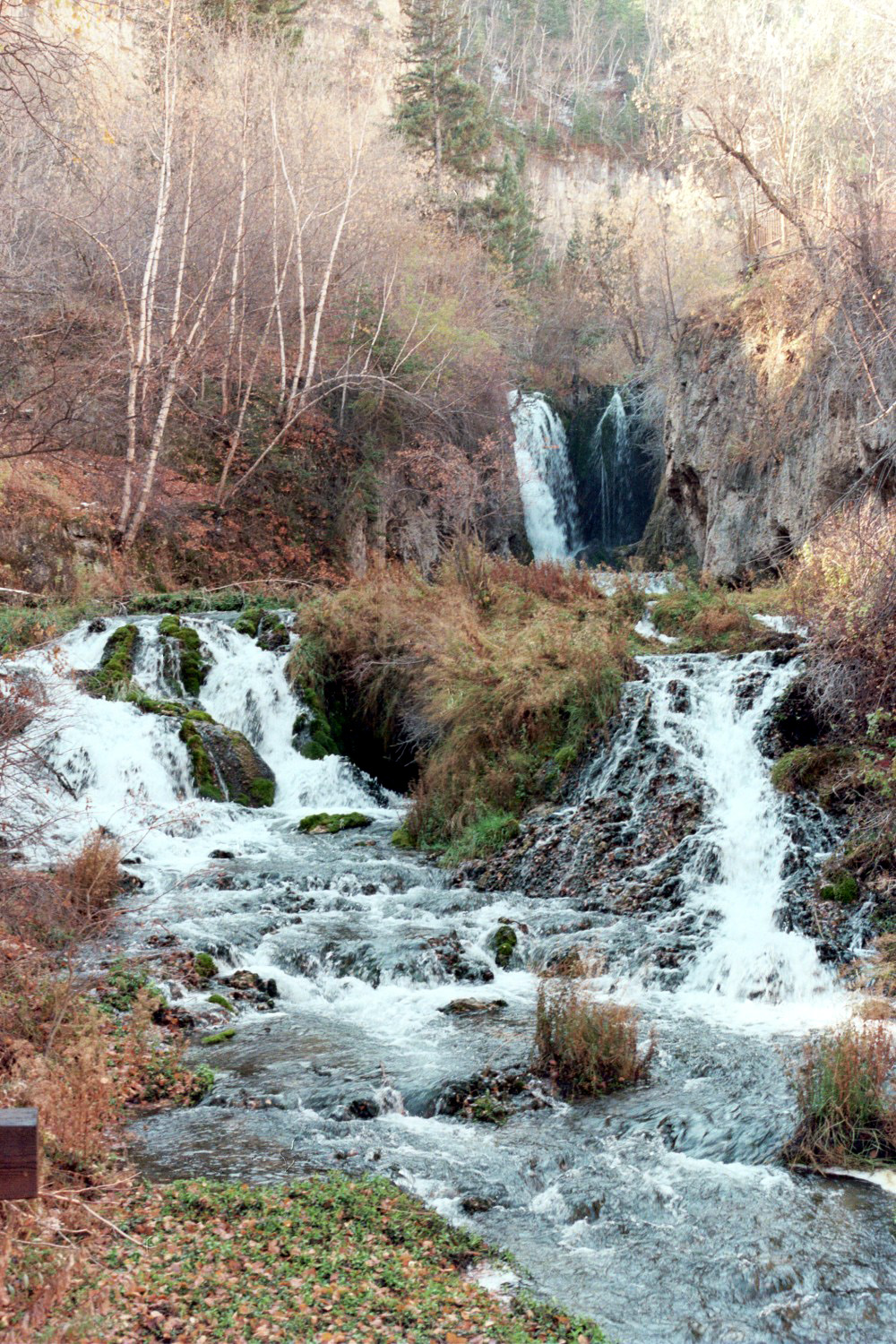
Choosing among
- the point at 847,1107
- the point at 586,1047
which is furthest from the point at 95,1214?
the point at 847,1107

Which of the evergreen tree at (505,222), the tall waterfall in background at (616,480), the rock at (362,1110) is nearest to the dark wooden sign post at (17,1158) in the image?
the rock at (362,1110)

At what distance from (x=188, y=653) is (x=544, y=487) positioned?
513 inches

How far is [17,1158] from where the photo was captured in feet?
7.67

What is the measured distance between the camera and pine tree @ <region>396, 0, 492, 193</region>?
3031cm

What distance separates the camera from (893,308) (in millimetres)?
11633

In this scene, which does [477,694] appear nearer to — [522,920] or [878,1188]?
[522,920]

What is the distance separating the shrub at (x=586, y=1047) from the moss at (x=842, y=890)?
107 inches

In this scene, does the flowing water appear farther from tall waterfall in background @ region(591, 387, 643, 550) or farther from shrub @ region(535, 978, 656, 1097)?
tall waterfall in background @ region(591, 387, 643, 550)

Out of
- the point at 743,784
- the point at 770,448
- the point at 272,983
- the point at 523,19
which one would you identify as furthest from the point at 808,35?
the point at 523,19

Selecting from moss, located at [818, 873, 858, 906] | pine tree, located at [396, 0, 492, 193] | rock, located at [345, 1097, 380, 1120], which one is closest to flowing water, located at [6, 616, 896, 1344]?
rock, located at [345, 1097, 380, 1120]

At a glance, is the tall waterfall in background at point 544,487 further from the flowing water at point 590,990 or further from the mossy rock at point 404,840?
the mossy rock at point 404,840

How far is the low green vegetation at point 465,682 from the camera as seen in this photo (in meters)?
10.9

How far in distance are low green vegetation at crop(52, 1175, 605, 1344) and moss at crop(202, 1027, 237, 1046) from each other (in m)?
1.94

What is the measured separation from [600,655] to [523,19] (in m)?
61.0
